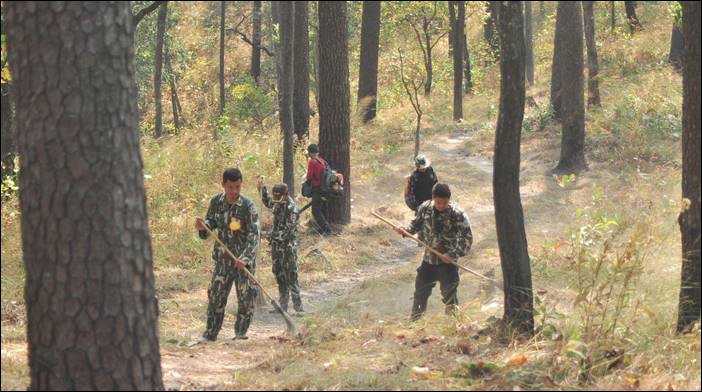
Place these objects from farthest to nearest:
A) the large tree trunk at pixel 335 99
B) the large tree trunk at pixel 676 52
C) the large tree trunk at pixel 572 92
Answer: the large tree trunk at pixel 676 52 < the large tree trunk at pixel 572 92 < the large tree trunk at pixel 335 99

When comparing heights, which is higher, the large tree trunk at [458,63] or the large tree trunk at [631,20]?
the large tree trunk at [631,20]

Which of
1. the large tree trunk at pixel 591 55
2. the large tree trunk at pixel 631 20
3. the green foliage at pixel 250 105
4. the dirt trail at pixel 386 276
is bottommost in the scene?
the dirt trail at pixel 386 276

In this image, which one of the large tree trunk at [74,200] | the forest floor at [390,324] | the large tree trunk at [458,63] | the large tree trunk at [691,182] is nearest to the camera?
the large tree trunk at [74,200]

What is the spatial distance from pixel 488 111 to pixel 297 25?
11403mm

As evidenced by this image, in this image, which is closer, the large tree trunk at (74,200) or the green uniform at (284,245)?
the large tree trunk at (74,200)

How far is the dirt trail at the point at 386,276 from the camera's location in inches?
294

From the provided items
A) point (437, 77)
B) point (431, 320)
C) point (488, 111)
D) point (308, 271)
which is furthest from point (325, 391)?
point (437, 77)

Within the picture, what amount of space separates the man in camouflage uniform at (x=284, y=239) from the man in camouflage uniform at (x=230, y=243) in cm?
187

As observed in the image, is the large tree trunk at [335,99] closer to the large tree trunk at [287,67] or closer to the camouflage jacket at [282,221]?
the large tree trunk at [287,67]

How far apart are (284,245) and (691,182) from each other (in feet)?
17.7

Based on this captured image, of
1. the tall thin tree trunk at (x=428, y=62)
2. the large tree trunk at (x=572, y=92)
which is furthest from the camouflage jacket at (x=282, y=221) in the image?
the tall thin tree trunk at (x=428, y=62)

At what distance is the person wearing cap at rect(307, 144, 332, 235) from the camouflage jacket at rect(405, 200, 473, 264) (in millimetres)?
5661

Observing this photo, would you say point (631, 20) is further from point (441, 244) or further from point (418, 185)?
point (441, 244)

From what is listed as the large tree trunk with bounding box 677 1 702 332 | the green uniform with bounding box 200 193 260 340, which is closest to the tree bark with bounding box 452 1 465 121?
the green uniform with bounding box 200 193 260 340
